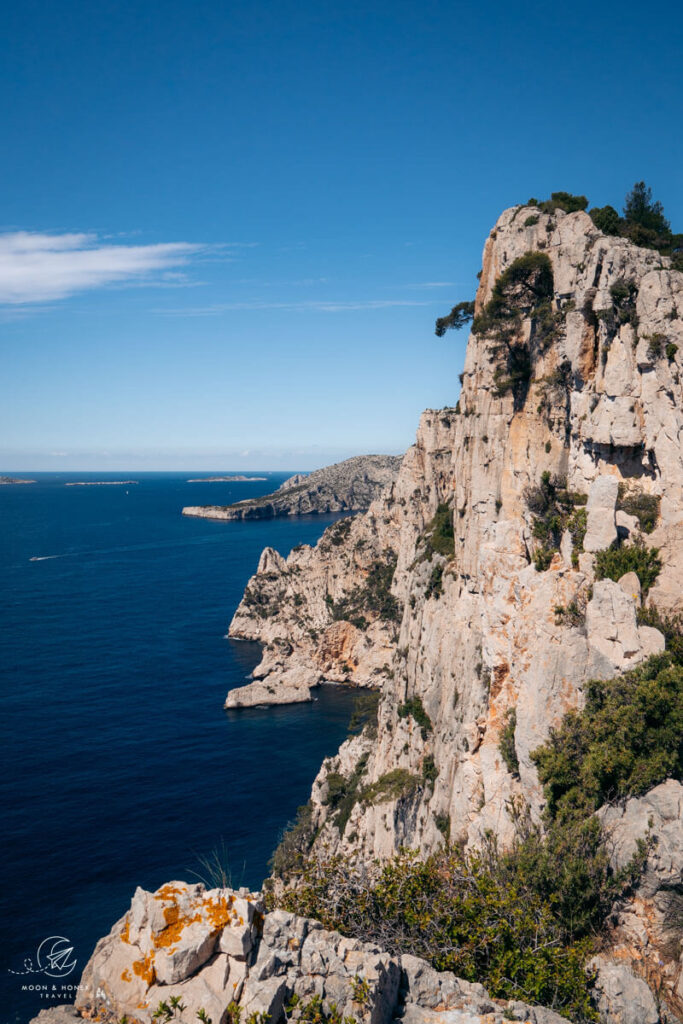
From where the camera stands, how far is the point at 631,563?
76.2 ft

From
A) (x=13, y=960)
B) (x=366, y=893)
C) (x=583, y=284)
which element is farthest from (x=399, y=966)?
(x=13, y=960)

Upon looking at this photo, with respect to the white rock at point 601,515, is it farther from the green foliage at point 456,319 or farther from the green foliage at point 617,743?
the green foliage at point 456,319

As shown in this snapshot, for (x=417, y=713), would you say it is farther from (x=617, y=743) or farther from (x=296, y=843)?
(x=617, y=743)

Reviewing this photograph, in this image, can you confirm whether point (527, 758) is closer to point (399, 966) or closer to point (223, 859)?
point (399, 966)

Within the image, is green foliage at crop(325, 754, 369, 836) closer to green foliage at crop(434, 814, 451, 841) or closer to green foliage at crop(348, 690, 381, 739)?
green foliage at crop(348, 690, 381, 739)

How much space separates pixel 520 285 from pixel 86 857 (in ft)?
183

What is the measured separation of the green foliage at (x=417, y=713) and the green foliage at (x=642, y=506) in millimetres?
24741

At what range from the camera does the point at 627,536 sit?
23875mm

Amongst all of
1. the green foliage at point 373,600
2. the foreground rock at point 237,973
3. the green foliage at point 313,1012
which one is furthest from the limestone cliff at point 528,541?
the green foliage at point 373,600

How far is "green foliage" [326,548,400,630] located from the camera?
10238cm

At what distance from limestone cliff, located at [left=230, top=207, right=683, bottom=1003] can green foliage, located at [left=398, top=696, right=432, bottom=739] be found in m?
0.25

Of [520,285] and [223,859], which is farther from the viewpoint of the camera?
[223,859]

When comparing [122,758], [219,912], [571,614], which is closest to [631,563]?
[571,614]

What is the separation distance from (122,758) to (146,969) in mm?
65473
